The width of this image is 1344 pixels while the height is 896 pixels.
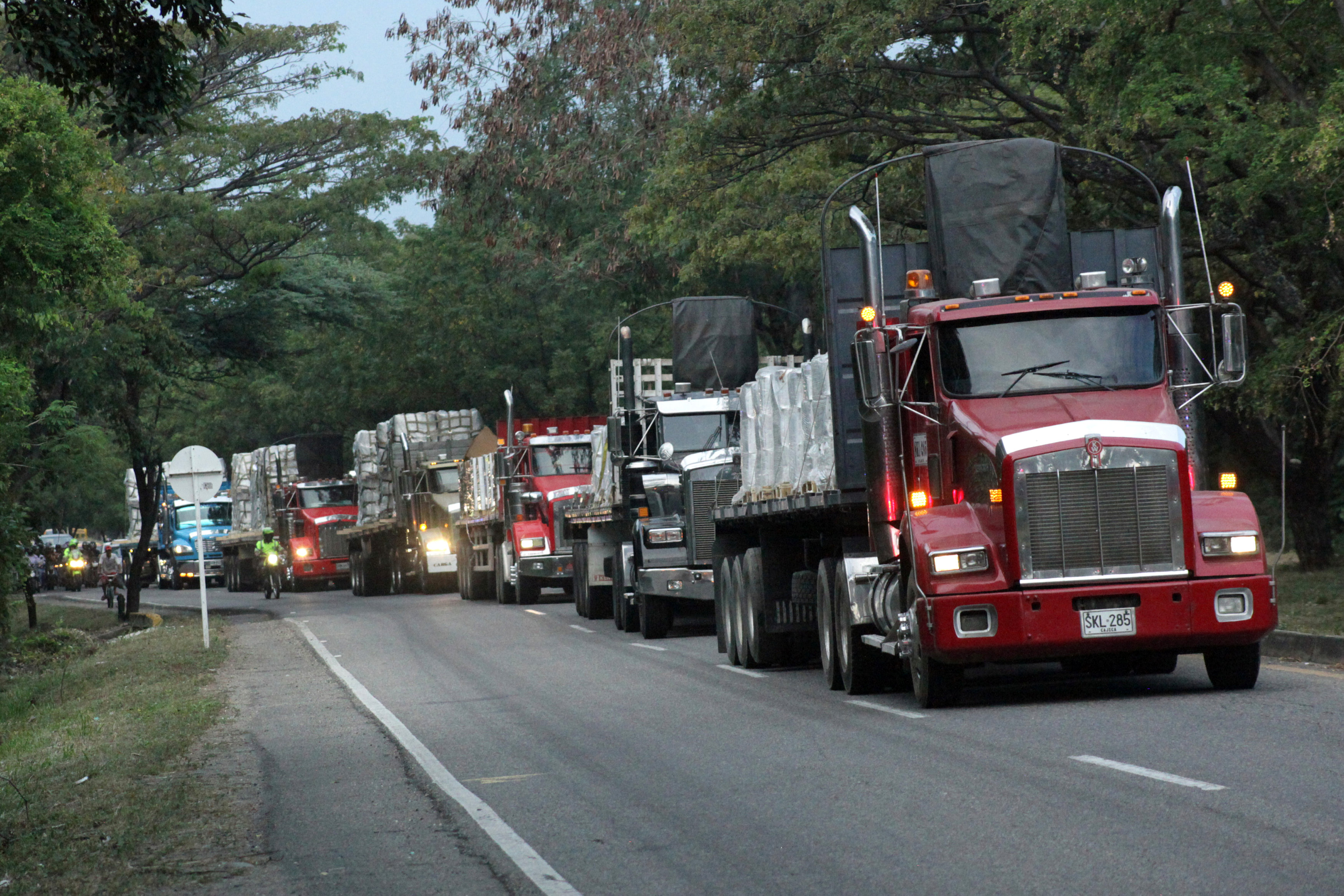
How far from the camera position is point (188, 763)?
1284 cm

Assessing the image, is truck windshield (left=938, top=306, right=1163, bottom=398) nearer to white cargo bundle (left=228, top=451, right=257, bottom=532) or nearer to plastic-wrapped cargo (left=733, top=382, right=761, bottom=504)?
plastic-wrapped cargo (left=733, top=382, right=761, bottom=504)

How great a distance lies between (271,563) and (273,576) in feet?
1.51

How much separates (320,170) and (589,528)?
49.1 ft

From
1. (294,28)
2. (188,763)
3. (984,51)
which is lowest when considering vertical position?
(188,763)

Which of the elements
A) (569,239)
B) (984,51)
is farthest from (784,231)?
(569,239)

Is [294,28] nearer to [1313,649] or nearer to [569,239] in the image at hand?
[569,239]

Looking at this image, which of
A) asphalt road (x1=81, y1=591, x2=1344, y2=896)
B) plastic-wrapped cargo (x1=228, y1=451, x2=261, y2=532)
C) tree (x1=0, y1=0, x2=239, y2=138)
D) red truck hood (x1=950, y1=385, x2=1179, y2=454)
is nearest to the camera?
asphalt road (x1=81, y1=591, x2=1344, y2=896)

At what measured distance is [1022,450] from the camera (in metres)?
12.2

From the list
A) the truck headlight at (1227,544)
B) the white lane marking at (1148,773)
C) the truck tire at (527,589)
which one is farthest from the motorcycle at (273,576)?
the white lane marking at (1148,773)

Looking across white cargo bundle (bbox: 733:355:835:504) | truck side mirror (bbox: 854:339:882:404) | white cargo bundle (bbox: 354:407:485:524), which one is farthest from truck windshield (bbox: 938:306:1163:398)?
white cargo bundle (bbox: 354:407:485:524)

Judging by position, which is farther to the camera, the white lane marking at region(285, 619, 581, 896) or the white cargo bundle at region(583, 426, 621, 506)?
the white cargo bundle at region(583, 426, 621, 506)

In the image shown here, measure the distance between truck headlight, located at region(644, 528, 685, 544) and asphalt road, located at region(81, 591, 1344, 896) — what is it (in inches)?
239

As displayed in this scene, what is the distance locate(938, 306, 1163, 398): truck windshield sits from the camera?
42.5ft

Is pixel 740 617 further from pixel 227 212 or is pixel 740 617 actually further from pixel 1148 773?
pixel 227 212
